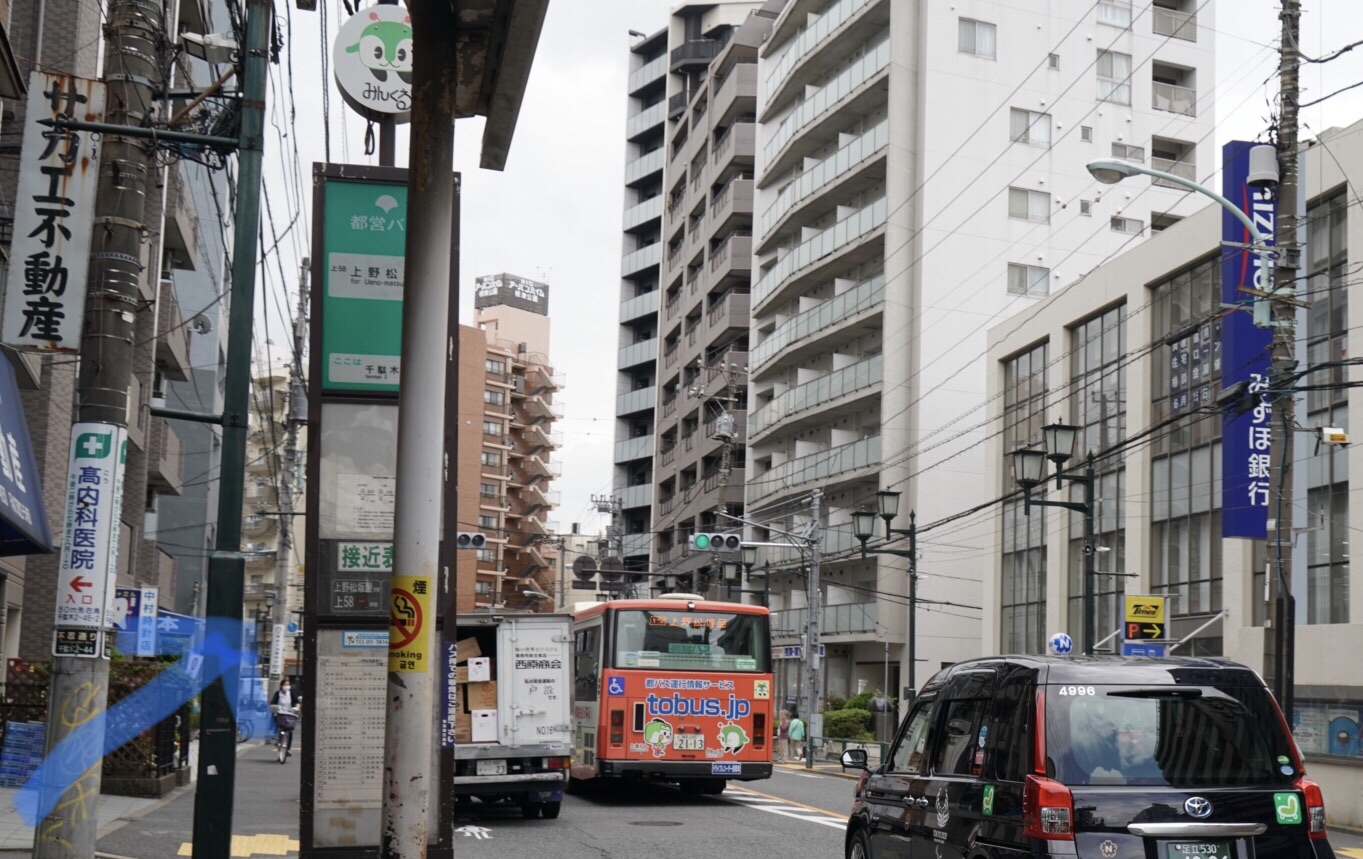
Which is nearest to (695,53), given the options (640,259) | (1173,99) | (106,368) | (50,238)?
(640,259)

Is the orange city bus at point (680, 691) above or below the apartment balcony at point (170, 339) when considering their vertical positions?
below

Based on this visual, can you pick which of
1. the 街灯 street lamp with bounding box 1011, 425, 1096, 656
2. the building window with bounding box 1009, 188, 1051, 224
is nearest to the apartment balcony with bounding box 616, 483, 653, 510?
the building window with bounding box 1009, 188, 1051, 224

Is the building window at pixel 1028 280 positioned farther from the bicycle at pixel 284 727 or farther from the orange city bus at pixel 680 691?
the orange city bus at pixel 680 691

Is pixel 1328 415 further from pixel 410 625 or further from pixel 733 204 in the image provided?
pixel 733 204

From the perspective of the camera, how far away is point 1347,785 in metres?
23.2

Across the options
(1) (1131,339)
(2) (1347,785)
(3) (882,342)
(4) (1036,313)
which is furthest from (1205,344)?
(3) (882,342)

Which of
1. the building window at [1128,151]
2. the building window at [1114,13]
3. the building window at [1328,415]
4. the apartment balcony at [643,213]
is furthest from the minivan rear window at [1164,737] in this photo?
the apartment balcony at [643,213]

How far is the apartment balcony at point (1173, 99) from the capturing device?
184 feet

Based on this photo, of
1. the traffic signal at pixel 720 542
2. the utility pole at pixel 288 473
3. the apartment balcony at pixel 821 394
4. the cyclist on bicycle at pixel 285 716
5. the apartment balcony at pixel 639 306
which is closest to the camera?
the cyclist on bicycle at pixel 285 716

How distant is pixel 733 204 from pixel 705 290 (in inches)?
251

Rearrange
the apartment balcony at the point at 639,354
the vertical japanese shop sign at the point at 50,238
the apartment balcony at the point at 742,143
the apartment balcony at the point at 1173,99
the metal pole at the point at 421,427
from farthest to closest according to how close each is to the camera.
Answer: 1. the apartment balcony at the point at 639,354
2. the apartment balcony at the point at 742,143
3. the apartment balcony at the point at 1173,99
4. the vertical japanese shop sign at the point at 50,238
5. the metal pole at the point at 421,427

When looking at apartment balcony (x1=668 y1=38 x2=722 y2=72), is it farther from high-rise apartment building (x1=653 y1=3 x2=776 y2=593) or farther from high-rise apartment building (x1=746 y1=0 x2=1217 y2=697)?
high-rise apartment building (x1=746 y1=0 x2=1217 y2=697)

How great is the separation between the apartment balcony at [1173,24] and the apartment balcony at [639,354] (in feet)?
145

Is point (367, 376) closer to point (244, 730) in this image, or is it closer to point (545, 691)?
point (545, 691)
